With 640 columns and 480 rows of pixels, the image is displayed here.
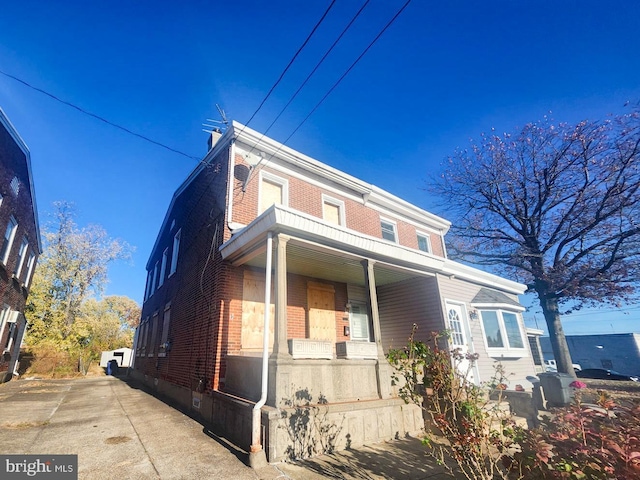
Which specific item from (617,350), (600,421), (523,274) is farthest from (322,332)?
(617,350)

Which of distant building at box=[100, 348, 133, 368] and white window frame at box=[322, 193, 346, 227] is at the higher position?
white window frame at box=[322, 193, 346, 227]

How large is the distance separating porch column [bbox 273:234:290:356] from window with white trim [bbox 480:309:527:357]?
28.5ft

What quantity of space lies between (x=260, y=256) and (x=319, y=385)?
130 inches

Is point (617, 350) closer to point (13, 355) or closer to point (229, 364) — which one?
point (229, 364)

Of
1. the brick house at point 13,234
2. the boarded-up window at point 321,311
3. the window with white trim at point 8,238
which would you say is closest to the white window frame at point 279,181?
the boarded-up window at point 321,311

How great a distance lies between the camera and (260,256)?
293 inches

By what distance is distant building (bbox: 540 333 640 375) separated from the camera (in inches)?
1222

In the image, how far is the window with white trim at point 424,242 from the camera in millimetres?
14663

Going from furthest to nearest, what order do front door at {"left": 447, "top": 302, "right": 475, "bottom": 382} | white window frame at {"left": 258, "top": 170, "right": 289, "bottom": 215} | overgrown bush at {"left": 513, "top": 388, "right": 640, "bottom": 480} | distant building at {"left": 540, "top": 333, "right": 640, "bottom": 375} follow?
distant building at {"left": 540, "top": 333, "right": 640, "bottom": 375} < front door at {"left": 447, "top": 302, "right": 475, "bottom": 382} < white window frame at {"left": 258, "top": 170, "right": 289, "bottom": 215} < overgrown bush at {"left": 513, "top": 388, "right": 640, "bottom": 480}

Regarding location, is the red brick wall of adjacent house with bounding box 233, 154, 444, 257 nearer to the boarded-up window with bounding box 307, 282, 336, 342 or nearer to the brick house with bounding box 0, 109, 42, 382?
the boarded-up window with bounding box 307, 282, 336, 342

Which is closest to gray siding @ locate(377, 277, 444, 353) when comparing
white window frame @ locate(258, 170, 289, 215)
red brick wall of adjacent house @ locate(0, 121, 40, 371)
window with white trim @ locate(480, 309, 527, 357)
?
window with white trim @ locate(480, 309, 527, 357)

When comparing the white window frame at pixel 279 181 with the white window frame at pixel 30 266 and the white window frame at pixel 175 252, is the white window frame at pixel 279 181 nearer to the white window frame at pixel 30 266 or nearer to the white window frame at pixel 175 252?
the white window frame at pixel 175 252

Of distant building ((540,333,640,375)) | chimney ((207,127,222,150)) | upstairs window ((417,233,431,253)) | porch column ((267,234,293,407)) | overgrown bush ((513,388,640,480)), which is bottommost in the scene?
distant building ((540,333,640,375))

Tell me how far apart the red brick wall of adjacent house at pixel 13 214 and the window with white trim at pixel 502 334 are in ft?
60.7
